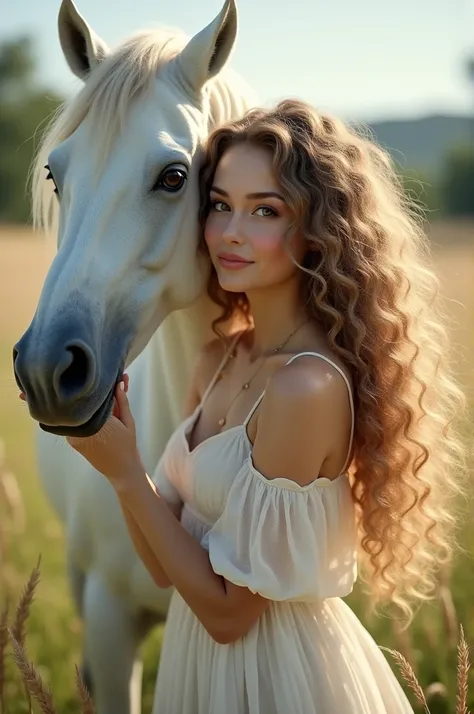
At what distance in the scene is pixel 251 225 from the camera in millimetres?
1847

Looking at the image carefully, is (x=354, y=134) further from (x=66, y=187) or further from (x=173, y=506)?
(x=173, y=506)

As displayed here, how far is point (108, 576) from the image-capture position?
2.52 m

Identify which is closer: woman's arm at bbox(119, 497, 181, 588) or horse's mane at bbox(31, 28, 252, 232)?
horse's mane at bbox(31, 28, 252, 232)

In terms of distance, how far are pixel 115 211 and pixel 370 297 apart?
2.05 feet

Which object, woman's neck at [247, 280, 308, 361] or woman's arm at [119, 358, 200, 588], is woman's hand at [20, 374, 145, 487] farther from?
woman's neck at [247, 280, 308, 361]

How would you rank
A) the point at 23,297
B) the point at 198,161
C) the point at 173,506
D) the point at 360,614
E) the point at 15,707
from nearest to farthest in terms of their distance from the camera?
1. the point at 198,161
2. the point at 173,506
3. the point at 15,707
4. the point at 360,614
5. the point at 23,297

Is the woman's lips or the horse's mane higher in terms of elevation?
the horse's mane

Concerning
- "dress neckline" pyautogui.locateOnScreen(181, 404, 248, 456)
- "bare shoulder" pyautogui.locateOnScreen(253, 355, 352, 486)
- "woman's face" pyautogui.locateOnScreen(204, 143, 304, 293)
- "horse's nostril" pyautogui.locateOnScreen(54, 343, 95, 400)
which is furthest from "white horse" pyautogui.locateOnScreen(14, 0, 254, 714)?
"bare shoulder" pyautogui.locateOnScreen(253, 355, 352, 486)

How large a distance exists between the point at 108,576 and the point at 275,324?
104cm

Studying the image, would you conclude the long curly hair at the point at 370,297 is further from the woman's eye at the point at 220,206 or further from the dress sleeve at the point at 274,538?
the dress sleeve at the point at 274,538

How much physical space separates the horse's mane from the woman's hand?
57 centimetres

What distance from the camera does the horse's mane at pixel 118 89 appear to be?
6.08 ft

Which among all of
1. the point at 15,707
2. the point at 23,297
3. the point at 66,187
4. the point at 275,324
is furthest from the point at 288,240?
the point at 23,297

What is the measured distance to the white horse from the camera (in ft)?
5.43
